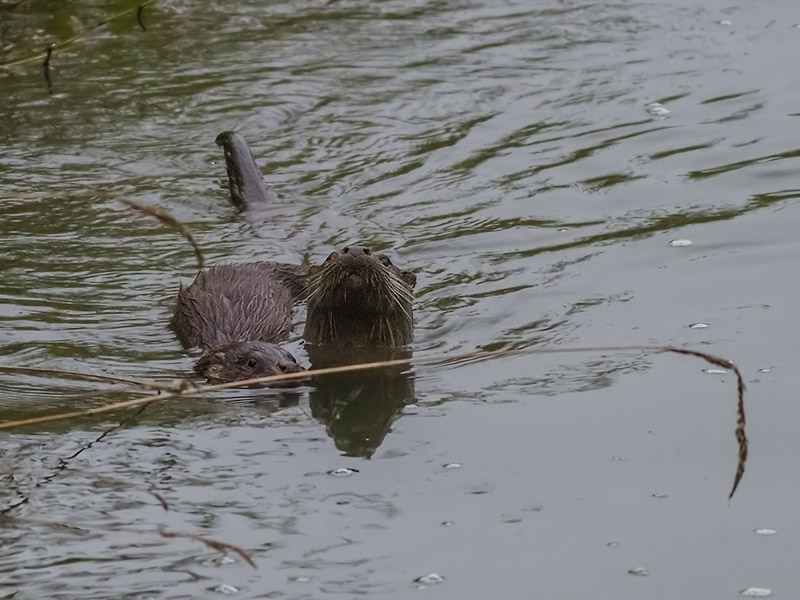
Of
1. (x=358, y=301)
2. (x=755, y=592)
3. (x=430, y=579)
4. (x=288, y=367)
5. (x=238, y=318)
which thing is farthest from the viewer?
(x=238, y=318)

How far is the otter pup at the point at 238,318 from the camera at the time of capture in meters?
5.37

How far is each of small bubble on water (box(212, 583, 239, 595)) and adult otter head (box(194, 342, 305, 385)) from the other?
1.71 metres

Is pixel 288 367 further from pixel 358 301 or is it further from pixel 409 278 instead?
pixel 409 278

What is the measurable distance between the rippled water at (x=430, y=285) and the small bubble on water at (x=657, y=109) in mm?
49

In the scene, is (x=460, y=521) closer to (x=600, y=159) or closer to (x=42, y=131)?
(x=600, y=159)

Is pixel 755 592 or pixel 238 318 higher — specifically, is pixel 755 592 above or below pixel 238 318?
below

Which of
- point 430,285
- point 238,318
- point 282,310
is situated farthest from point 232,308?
point 430,285

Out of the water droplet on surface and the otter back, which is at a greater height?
the otter back

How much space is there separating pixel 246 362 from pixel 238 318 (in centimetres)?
62

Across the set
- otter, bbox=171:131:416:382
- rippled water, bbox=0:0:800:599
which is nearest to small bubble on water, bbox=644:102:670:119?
rippled water, bbox=0:0:800:599

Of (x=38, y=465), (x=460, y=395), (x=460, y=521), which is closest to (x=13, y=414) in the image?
(x=38, y=465)

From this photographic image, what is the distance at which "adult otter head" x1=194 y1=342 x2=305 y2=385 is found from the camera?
5289 millimetres

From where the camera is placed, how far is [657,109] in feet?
27.7

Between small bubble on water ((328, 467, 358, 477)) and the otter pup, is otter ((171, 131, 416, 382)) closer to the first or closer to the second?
the otter pup
